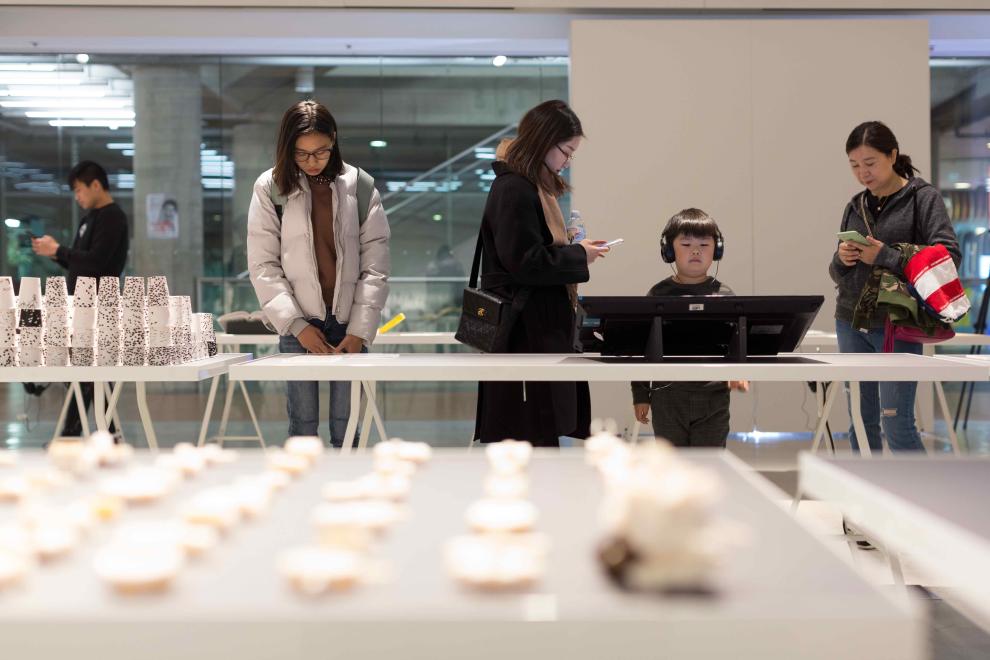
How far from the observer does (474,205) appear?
22.1 ft

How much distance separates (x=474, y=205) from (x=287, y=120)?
4.07m

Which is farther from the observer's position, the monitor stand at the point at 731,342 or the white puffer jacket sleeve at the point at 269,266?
the white puffer jacket sleeve at the point at 269,266

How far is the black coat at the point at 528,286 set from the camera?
100 inches

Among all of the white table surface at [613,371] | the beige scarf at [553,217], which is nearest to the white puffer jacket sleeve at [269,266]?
the white table surface at [613,371]

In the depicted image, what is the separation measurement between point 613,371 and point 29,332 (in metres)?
1.57

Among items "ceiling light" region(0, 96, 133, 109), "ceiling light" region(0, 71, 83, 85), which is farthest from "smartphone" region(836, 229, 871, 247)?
"ceiling light" region(0, 71, 83, 85)

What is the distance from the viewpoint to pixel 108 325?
2.42 m

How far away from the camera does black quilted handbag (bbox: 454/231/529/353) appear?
262 centimetres

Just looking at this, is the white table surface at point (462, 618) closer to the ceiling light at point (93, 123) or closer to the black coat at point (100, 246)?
the black coat at point (100, 246)

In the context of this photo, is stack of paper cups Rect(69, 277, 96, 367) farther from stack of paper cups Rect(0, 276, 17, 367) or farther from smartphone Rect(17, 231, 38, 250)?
smartphone Rect(17, 231, 38, 250)

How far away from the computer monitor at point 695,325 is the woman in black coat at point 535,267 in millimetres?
244

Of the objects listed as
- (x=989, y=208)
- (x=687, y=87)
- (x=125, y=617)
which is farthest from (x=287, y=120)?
(x=989, y=208)

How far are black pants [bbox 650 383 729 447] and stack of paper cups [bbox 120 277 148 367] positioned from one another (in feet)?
4.86

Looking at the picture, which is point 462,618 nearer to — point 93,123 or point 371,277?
point 371,277
